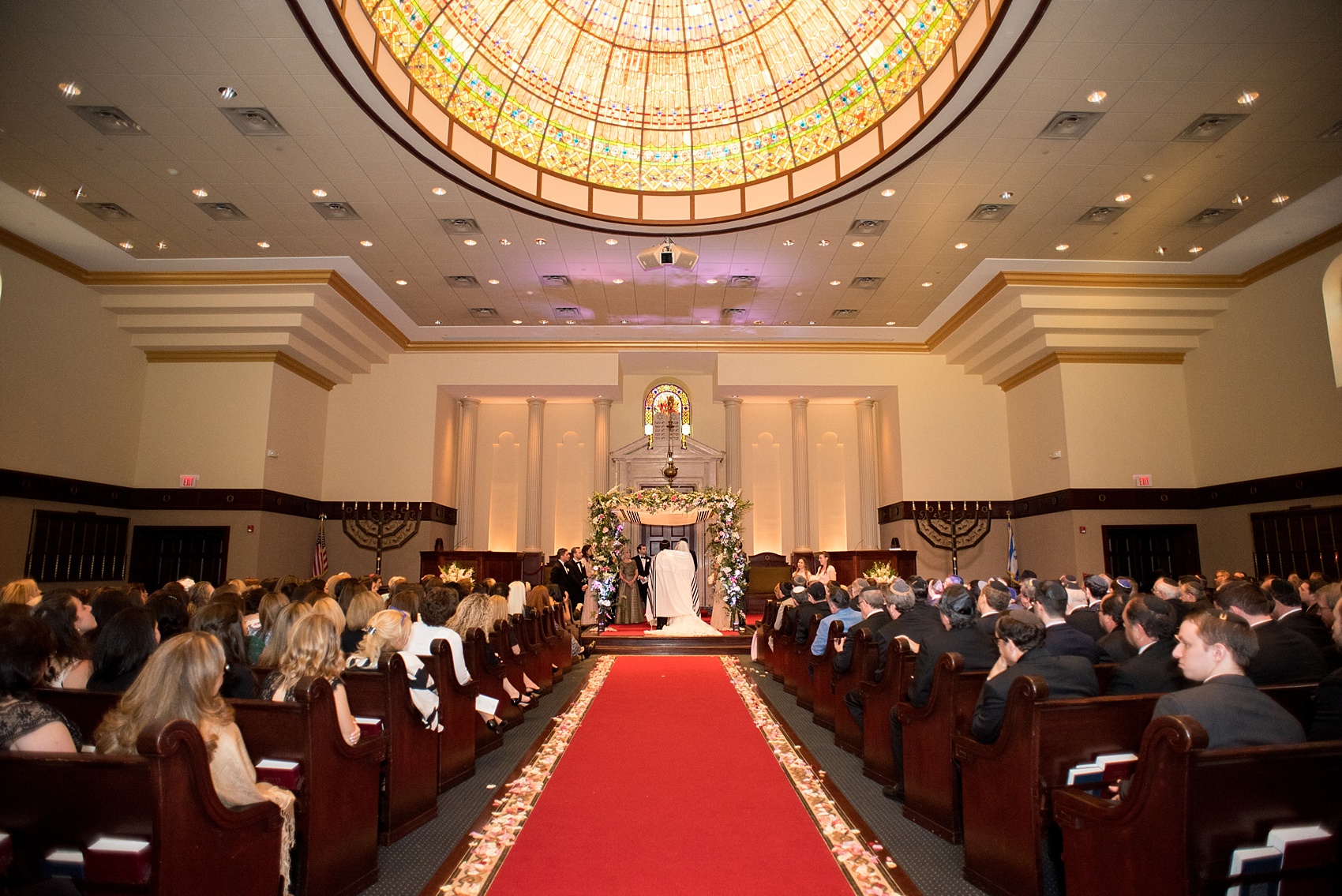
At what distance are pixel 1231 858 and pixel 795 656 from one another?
5842 mm

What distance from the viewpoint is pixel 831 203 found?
38.3 ft

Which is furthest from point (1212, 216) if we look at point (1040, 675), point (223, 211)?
point (223, 211)

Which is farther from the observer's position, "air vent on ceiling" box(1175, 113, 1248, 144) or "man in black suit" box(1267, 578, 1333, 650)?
"air vent on ceiling" box(1175, 113, 1248, 144)

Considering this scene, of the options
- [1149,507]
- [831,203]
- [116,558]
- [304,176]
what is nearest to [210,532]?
[116,558]

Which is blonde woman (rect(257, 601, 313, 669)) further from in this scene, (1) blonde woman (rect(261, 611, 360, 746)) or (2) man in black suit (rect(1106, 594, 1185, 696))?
(2) man in black suit (rect(1106, 594, 1185, 696))

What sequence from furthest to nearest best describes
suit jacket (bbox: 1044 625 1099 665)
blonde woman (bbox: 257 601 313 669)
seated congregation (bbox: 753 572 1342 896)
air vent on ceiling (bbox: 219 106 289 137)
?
air vent on ceiling (bbox: 219 106 289 137), suit jacket (bbox: 1044 625 1099 665), blonde woman (bbox: 257 601 313 669), seated congregation (bbox: 753 572 1342 896)

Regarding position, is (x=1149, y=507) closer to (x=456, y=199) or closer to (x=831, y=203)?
(x=831, y=203)

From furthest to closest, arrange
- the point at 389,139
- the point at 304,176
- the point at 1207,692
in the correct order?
the point at 304,176 → the point at 389,139 → the point at 1207,692

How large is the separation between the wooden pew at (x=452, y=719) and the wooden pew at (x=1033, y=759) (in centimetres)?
309

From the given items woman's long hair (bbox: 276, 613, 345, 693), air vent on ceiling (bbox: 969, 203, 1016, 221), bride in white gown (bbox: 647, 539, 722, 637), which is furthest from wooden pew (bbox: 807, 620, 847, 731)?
air vent on ceiling (bbox: 969, 203, 1016, 221)

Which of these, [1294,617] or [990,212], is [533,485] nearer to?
[990,212]

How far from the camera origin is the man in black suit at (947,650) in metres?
4.43

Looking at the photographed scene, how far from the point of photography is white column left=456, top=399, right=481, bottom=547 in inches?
749

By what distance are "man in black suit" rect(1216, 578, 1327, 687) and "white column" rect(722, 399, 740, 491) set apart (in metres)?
15.0
